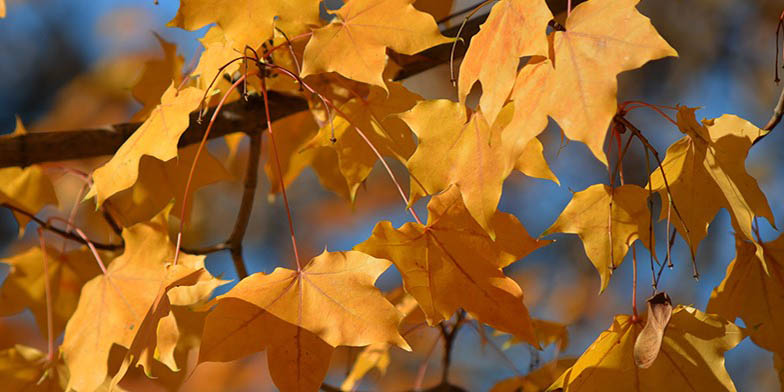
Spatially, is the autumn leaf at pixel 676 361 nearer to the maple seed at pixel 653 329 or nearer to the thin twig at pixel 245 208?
the maple seed at pixel 653 329

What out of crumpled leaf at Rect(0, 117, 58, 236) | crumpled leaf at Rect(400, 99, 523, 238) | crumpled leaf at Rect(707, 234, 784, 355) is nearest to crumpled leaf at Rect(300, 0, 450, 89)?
crumpled leaf at Rect(400, 99, 523, 238)

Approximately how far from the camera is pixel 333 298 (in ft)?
2.26

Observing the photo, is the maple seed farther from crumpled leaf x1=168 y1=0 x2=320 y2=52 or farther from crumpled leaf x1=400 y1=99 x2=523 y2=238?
crumpled leaf x1=168 y1=0 x2=320 y2=52

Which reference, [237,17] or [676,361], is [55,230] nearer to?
[237,17]

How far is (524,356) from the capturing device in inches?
134

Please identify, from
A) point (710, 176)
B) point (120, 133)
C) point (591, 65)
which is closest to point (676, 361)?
point (710, 176)

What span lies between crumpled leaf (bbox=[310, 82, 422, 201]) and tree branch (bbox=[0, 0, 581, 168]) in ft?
0.42

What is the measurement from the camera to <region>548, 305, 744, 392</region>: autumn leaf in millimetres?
675

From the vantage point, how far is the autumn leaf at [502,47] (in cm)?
59

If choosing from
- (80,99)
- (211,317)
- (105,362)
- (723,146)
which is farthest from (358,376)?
(80,99)

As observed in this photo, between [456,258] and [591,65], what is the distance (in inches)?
9.2

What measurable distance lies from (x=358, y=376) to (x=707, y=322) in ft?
2.10

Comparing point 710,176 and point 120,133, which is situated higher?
point 120,133

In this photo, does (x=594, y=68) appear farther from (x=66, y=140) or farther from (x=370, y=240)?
(x=66, y=140)
